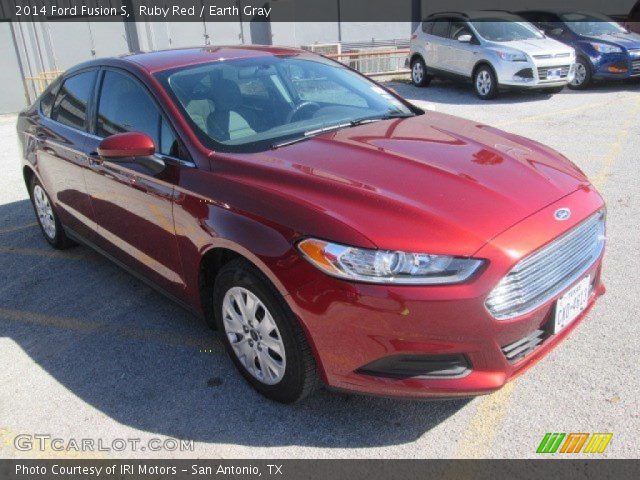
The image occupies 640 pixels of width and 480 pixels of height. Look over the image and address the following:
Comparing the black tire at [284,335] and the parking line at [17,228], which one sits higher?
the black tire at [284,335]

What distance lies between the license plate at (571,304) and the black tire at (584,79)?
35.6 feet

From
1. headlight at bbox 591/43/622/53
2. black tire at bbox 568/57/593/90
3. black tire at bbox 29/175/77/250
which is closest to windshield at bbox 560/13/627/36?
headlight at bbox 591/43/622/53

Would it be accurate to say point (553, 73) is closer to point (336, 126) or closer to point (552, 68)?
point (552, 68)

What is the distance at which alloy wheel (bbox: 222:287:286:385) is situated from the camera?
272 centimetres

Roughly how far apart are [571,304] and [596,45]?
11.3 meters

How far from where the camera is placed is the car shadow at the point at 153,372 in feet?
9.03

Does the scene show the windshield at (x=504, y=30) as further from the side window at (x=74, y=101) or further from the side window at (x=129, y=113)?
the side window at (x=129, y=113)

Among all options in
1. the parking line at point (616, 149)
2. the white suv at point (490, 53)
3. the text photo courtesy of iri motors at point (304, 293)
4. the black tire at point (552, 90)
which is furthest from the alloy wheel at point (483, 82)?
the text photo courtesy of iri motors at point (304, 293)

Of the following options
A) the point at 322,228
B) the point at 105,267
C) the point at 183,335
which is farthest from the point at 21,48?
the point at 322,228

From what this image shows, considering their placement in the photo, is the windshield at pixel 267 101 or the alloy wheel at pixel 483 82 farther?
the alloy wheel at pixel 483 82

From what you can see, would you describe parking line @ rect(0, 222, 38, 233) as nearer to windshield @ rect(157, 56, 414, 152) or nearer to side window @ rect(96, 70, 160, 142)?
side window @ rect(96, 70, 160, 142)

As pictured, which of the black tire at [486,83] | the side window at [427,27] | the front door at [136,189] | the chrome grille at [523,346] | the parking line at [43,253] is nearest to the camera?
the chrome grille at [523,346]

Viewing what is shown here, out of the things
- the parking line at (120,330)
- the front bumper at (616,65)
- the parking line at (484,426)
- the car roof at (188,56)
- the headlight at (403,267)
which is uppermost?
the car roof at (188,56)

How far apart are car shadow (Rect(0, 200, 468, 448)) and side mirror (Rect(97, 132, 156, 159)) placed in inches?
47.0
